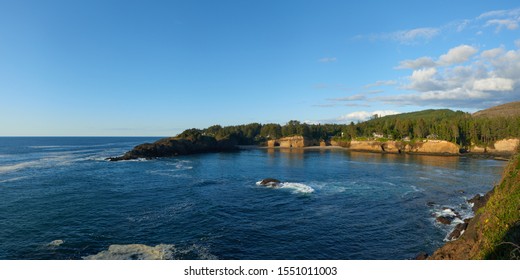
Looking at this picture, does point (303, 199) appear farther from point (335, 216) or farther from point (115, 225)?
point (115, 225)

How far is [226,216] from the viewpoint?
3644 centimetres

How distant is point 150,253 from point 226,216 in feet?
39.7

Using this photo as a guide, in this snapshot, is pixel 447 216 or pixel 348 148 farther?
pixel 348 148

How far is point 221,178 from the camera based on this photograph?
213 ft

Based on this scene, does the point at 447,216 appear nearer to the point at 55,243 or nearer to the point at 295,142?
the point at 55,243

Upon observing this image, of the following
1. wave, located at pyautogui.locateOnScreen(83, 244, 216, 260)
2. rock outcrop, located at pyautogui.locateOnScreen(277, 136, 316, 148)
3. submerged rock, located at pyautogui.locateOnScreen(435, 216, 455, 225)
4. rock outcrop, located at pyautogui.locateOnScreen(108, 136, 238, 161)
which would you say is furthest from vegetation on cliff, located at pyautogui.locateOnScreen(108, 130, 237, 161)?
submerged rock, located at pyautogui.locateOnScreen(435, 216, 455, 225)

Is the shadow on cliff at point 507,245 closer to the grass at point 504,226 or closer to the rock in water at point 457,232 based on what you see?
the grass at point 504,226

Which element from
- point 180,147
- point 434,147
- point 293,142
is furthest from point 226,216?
point 293,142

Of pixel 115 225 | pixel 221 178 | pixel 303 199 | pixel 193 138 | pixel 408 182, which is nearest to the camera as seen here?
pixel 115 225

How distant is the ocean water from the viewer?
2661 cm
